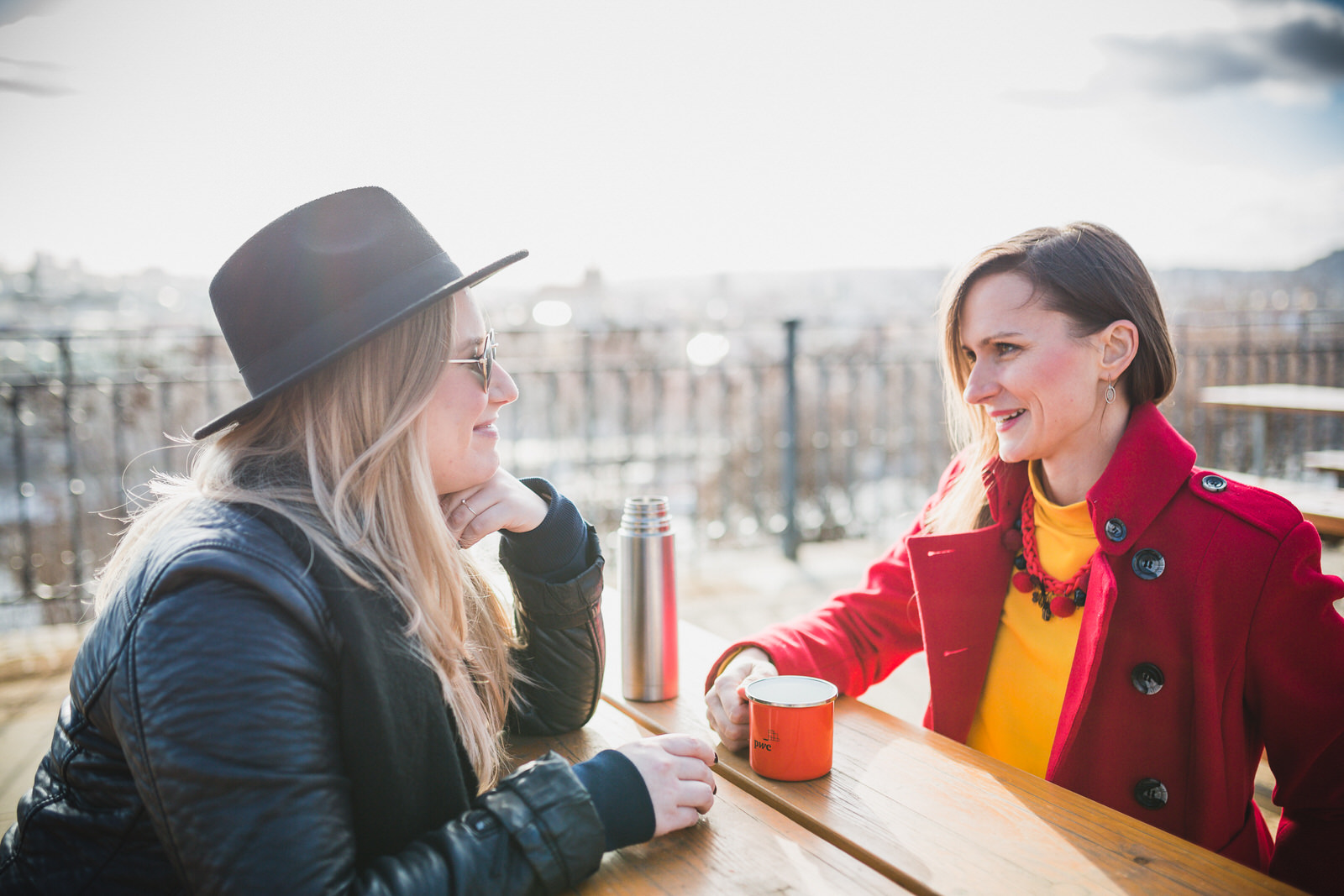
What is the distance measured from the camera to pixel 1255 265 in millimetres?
10938

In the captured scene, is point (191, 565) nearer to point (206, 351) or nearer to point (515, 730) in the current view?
point (515, 730)

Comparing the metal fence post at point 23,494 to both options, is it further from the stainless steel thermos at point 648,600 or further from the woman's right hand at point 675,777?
the woman's right hand at point 675,777

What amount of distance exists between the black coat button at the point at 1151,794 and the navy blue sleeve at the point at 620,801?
3.08 ft

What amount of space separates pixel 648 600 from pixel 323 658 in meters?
Result: 0.64

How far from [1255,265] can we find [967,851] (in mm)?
13380

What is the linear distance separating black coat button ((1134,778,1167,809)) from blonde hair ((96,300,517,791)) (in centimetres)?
112

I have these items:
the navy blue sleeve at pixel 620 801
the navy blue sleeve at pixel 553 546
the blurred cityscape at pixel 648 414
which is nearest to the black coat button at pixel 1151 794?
the navy blue sleeve at pixel 620 801

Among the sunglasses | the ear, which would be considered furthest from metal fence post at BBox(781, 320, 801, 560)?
the sunglasses

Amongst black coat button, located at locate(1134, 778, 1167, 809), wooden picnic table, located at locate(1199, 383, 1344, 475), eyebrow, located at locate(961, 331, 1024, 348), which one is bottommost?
black coat button, located at locate(1134, 778, 1167, 809)

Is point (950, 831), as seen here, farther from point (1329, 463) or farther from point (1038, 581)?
point (1329, 463)

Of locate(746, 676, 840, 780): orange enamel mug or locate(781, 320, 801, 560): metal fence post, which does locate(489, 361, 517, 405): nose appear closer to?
locate(746, 676, 840, 780): orange enamel mug

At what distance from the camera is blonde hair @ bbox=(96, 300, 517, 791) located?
0.98 m

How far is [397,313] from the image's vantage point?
3.19ft

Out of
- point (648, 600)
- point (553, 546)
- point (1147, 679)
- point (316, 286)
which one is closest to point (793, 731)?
point (648, 600)
